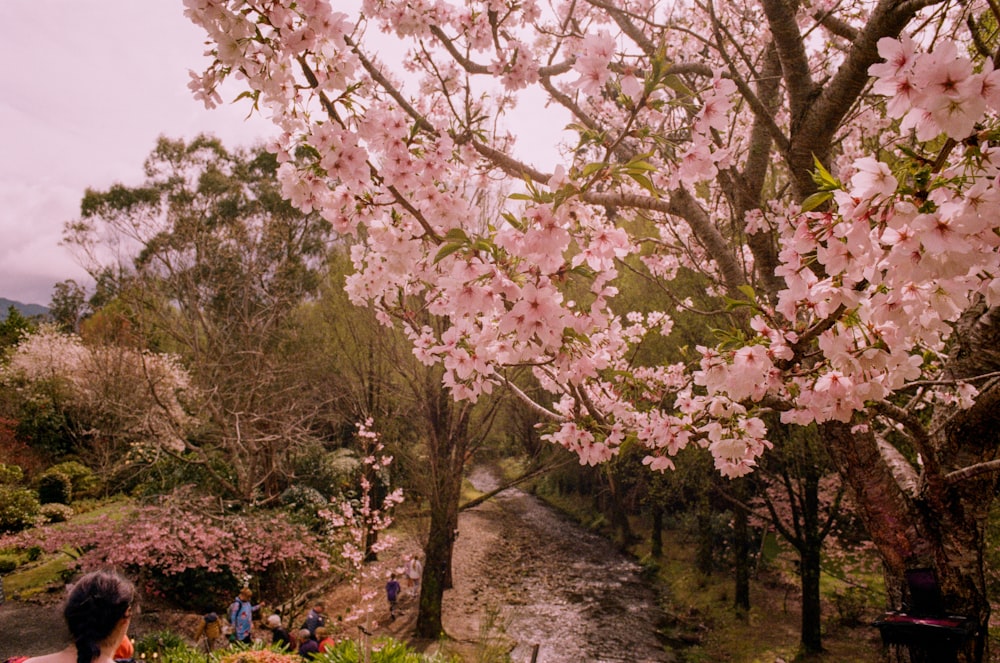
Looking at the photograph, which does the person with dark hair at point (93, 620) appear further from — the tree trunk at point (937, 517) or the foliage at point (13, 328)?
the foliage at point (13, 328)

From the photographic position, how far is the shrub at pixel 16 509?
1077cm

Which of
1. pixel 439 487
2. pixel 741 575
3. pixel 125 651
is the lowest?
pixel 741 575

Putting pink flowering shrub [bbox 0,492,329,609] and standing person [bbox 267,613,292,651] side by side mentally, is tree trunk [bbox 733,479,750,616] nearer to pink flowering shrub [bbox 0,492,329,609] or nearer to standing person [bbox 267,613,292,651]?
pink flowering shrub [bbox 0,492,329,609]

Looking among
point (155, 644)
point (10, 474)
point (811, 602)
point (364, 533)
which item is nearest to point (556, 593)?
point (364, 533)

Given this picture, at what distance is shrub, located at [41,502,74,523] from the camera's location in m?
11.8

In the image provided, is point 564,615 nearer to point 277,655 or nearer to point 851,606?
point 851,606

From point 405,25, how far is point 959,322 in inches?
155

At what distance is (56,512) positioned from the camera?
11914 mm

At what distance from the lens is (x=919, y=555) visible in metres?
2.81

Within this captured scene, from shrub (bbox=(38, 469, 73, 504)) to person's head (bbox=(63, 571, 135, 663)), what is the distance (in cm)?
1401

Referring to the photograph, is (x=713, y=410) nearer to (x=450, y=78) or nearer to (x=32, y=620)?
(x=450, y=78)

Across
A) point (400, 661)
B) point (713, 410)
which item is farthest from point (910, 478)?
point (400, 661)

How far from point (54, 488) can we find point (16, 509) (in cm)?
209

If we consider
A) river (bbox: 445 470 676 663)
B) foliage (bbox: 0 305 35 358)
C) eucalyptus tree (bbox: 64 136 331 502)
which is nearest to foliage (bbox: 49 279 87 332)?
foliage (bbox: 0 305 35 358)
